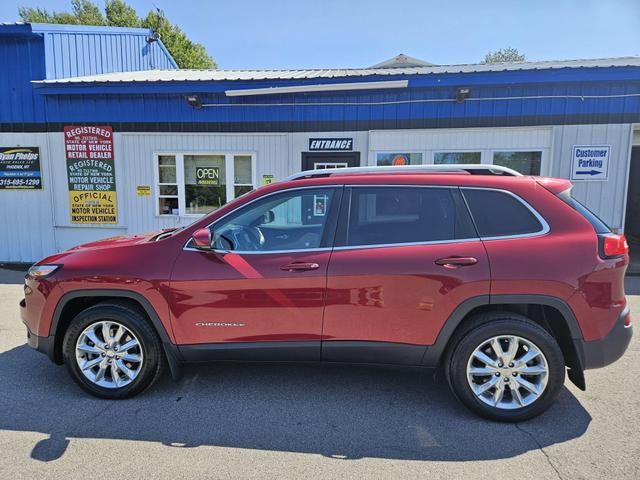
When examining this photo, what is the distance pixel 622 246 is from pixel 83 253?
406 centimetres

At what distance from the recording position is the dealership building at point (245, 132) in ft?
24.9

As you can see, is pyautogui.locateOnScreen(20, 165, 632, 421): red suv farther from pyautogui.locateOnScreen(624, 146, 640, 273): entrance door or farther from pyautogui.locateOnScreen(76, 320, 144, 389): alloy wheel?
pyautogui.locateOnScreen(624, 146, 640, 273): entrance door

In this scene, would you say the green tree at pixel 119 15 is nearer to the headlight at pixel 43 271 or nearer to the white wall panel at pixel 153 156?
the white wall panel at pixel 153 156

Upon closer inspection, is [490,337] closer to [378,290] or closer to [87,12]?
[378,290]

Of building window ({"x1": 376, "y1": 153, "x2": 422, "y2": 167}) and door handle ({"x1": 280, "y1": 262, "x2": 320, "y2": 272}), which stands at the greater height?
building window ({"x1": 376, "y1": 153, "x2": 422, "y2": 167})

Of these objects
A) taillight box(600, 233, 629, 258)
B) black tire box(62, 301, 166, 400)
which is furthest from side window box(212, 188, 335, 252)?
taillight box(600, 233, 629, 258)

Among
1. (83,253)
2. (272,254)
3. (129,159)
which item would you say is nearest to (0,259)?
(129,159)

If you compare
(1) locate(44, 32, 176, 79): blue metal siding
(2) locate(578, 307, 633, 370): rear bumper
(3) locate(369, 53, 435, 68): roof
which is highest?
(3) locate(369, 53, 435, 68): roof

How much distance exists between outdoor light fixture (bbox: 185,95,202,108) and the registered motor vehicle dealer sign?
24.1 feet

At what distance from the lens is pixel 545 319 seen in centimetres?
304

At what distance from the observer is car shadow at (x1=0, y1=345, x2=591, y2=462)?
8.73 feet

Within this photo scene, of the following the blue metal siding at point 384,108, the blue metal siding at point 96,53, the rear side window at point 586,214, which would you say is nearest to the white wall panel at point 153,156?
the blue metal siding at point 384,108

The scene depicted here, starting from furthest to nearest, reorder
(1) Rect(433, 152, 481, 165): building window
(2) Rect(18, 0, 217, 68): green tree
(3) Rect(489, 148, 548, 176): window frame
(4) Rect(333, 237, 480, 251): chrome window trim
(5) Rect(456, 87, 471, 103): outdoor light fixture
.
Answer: (2) Rect(18, 0, 217, 68): green tree
(1) Rect(433, 152, 481, 165): building window
(3) Rect(489, 148, 548, 176): window frame
(5) Rect(456, 87, 471, 103): outdoor light fixture
(4) Rect(333, 237, 480, 251): chrome window trim

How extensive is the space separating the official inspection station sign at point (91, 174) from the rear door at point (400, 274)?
7.23 m
